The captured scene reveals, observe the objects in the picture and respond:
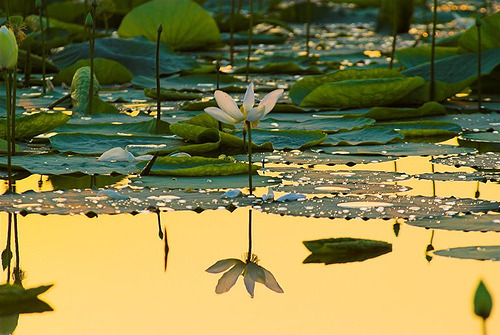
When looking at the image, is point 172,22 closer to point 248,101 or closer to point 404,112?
point 404,112

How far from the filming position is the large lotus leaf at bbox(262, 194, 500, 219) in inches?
A: 77.9

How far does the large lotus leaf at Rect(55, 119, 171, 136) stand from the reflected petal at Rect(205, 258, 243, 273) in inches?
52.3

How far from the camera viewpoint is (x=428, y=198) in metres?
2.10

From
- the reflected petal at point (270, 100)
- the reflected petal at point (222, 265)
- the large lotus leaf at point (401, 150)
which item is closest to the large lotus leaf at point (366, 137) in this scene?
the large lotus leaf at point (401, 150)

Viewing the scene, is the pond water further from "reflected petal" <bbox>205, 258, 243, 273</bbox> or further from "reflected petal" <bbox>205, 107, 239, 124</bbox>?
"reflected petal" <bbox>205, 107, 239, 124</bbox>

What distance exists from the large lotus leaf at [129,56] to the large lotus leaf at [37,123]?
176 centimetres

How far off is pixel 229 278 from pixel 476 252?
0.41 meters

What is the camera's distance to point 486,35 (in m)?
3.99

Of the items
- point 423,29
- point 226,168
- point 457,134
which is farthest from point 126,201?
point 423,29

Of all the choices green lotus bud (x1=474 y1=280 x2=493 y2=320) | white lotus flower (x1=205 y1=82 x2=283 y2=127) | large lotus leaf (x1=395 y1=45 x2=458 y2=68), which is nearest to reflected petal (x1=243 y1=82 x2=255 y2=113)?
white lotus flower (x1=205 y1=82 x2=283 y2=127)

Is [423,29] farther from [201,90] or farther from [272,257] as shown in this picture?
[272,257]

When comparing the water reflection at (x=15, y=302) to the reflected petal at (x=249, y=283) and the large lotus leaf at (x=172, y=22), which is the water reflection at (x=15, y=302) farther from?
the large lotus leaf at (x=172, y=22)

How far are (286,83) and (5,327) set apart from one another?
3.17m

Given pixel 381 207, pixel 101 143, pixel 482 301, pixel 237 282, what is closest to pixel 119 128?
pixel 101 143
